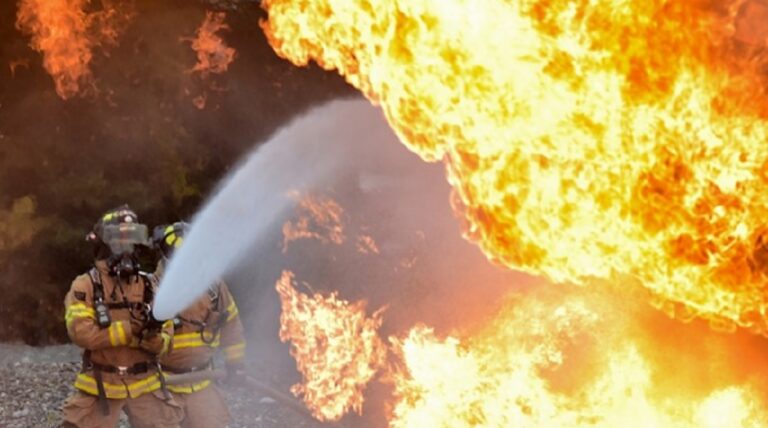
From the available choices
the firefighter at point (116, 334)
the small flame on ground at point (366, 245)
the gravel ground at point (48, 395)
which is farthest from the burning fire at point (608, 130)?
the small flame on ground at point (366, 245)

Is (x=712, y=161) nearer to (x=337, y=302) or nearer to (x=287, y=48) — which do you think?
(x=287, y=48)

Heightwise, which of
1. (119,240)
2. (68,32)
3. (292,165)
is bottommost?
(68,32)

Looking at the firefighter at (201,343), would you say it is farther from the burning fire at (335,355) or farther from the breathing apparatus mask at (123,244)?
the burning fire at (335,355)

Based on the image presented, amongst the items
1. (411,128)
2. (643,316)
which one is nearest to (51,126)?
(411,128)

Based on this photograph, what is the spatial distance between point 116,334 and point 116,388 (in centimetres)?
44

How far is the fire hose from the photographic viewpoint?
772 centimetres

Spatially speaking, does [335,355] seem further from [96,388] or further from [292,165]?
[292,165]

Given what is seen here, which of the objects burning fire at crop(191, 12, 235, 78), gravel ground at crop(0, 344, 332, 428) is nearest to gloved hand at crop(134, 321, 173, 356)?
gravel ground at crop(0, 344, 332, 428)

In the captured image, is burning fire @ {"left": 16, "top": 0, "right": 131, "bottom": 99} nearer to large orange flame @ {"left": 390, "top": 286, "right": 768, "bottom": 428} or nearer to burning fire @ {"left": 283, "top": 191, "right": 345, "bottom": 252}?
burning fire @ {"left": 283, "top": 191, "right": 345, "bottom": 252}

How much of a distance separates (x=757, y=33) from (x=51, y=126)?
823cm

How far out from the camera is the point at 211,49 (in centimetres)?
1255

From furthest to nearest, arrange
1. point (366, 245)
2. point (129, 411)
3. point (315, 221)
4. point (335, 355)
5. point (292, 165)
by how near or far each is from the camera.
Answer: point (292, 165) < point (315, 221) < point (366, 245) < point (335, 355) < point (129, 411)

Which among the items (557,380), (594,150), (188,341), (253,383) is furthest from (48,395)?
(594,150)

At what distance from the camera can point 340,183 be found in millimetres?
11602
